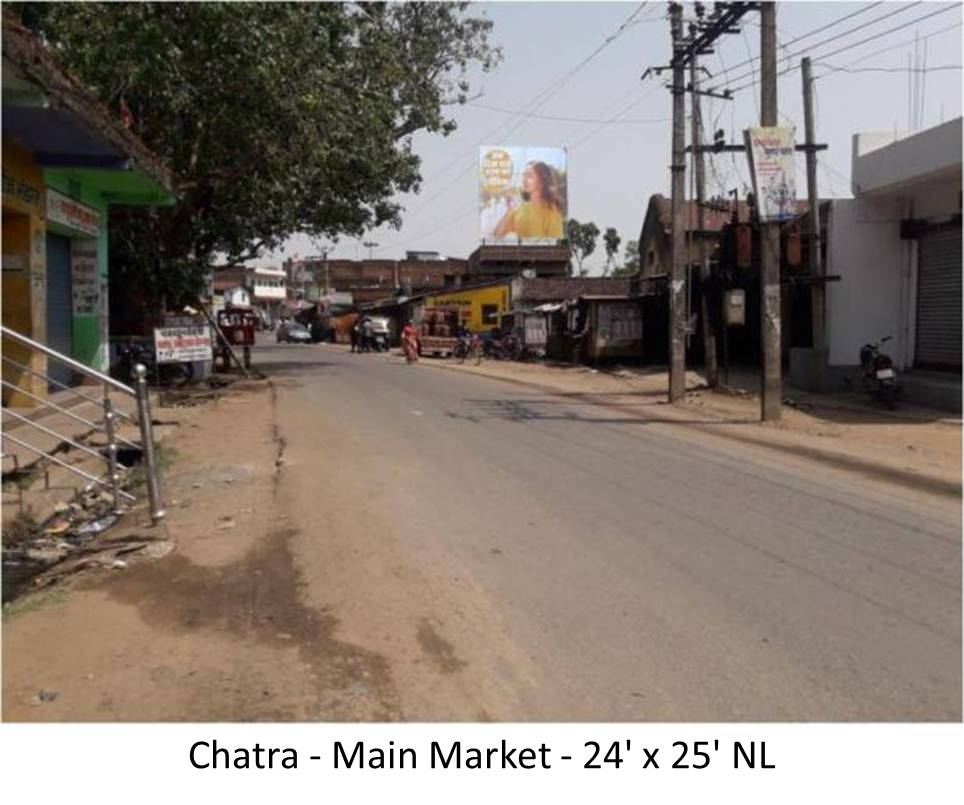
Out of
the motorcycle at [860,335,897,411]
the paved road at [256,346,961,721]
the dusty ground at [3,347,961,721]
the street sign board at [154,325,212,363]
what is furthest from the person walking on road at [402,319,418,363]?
the paved road at [256,346,961,721]

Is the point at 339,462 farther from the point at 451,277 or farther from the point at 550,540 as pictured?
the point at 451,277

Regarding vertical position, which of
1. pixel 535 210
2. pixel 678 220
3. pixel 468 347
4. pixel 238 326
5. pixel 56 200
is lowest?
pixel 468 347

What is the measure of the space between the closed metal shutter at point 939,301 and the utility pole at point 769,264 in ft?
14.0

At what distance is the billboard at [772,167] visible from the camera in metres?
16.2

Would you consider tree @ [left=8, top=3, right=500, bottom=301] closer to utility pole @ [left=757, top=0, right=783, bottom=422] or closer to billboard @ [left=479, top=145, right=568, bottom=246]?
utility pole @ [left=757, top=0, right=783, bottom=422]

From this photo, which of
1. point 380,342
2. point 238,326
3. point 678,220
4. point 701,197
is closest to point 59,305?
point 678,220

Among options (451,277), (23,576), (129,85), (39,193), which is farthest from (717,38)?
(451,277)

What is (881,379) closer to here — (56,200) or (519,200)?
(56,200)

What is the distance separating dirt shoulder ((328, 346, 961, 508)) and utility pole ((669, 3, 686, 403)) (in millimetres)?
824

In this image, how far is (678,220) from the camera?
21.2 meters

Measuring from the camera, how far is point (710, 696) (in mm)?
4516

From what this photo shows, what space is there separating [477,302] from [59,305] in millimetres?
35653

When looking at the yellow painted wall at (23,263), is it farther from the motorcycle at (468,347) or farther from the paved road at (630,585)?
the motorcycle at (468,347)

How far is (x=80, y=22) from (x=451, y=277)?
5619 cm
